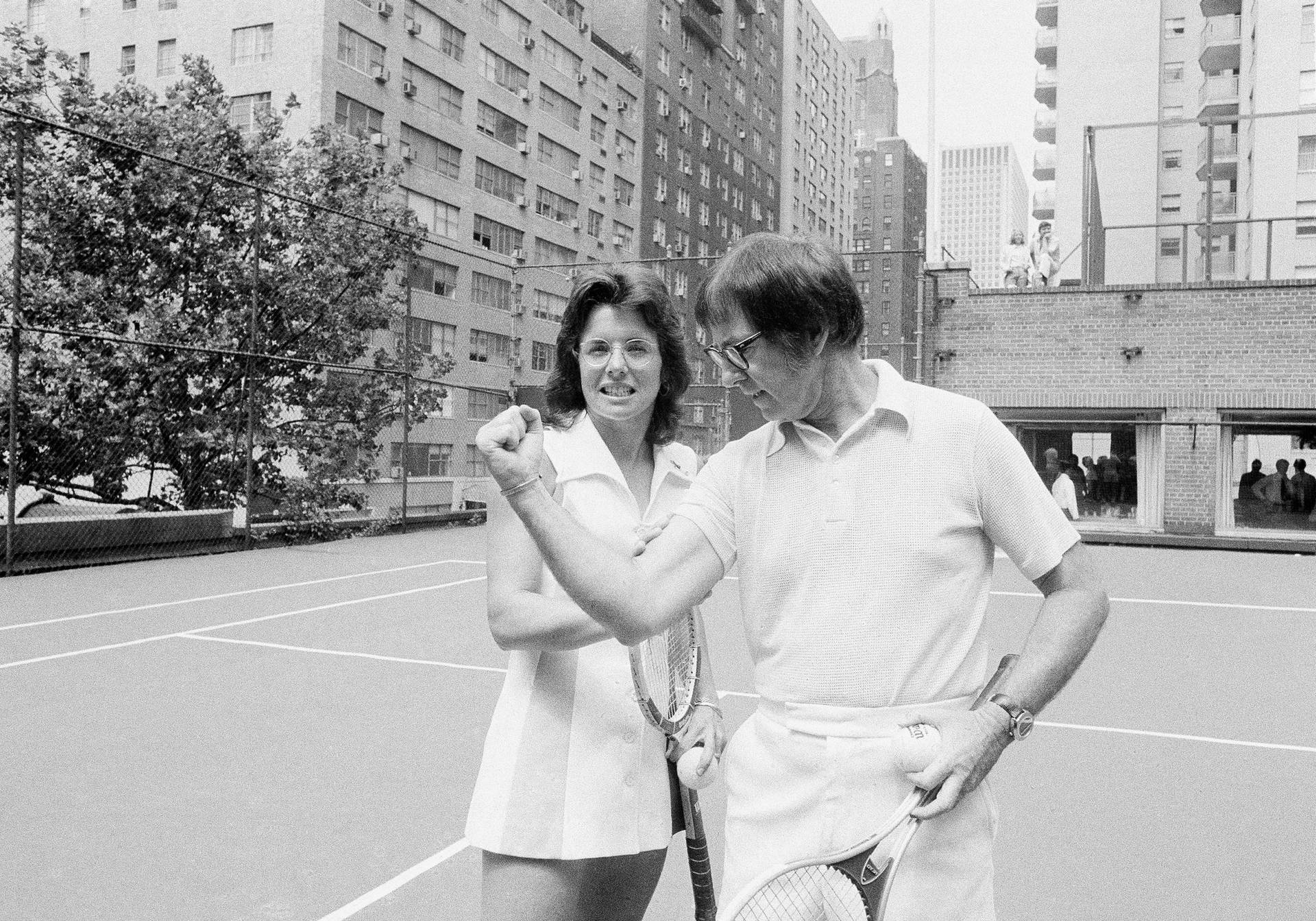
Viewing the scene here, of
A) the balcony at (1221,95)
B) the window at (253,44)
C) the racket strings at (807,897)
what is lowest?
the racket strings at (807,897)

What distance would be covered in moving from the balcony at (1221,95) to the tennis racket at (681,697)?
52019mm

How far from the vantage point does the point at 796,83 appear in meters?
92.8

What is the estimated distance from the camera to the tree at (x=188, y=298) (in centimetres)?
1411

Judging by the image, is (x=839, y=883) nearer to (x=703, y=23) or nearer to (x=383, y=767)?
(x=383, y=767)

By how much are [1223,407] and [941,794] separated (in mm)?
18610

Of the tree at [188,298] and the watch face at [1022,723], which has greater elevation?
the tree at [188,298]

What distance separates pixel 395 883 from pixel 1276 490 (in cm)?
1756

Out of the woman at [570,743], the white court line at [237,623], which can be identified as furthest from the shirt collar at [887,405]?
the white court line at [237,623]

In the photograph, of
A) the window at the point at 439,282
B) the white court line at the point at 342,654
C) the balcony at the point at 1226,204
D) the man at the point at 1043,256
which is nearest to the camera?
the white court line at the point at 342,654

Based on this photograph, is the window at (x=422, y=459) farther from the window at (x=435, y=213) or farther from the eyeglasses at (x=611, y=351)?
the window at (x=435, y=213)

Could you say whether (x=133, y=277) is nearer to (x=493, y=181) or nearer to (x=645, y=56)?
(x=493, y=181)

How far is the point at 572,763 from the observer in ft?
6.44

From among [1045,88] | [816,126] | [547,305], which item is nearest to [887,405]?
[547,305]

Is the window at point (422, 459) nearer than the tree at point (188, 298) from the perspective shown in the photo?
No
